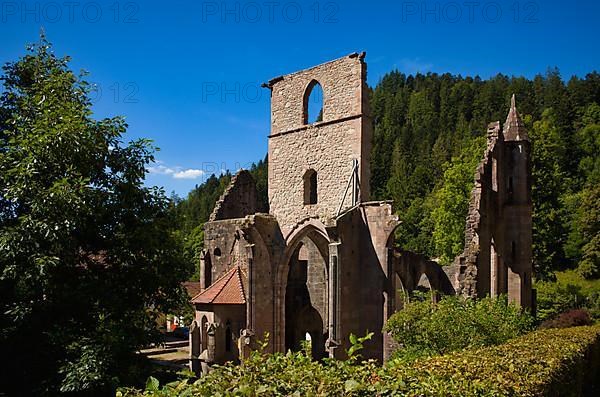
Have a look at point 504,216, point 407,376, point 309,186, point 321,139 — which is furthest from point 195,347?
point 407,376

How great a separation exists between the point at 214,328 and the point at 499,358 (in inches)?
577

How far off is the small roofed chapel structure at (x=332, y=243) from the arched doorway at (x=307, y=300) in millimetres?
45

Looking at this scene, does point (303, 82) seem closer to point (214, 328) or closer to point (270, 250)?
point (270, 250)

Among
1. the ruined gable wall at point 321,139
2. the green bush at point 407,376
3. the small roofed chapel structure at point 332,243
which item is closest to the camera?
the green bush at point 407,376

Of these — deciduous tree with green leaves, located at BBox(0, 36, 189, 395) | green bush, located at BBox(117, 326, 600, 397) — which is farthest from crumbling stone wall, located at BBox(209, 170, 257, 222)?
green bush, located at BBox(117, 326, 600, 397)

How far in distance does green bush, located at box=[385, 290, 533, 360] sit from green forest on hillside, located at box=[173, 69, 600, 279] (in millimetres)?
6410

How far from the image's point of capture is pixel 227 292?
2094cm

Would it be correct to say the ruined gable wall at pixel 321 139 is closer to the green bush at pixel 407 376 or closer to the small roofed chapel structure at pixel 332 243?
the small roofed chapel structure at pixel 332 243

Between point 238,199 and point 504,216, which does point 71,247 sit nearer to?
point 504,216

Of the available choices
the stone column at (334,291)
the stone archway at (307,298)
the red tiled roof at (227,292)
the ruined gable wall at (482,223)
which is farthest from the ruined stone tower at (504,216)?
the red tiled roof at (227,292)

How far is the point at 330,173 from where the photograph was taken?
19.8 meters

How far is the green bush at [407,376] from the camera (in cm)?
384

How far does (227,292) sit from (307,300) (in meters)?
3.50

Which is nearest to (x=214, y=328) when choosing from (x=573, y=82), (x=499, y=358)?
(x=499, y=358)
